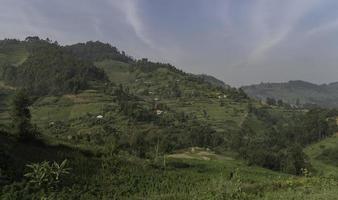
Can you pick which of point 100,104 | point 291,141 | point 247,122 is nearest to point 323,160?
point 291,141

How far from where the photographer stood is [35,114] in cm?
15312

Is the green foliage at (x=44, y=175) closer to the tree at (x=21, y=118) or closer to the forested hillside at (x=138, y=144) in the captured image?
the forested hillside at (x=138, y=144)

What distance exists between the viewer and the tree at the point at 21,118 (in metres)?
49.3

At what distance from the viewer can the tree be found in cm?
4931

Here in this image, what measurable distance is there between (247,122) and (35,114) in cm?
6951

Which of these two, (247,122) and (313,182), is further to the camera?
(247,122)

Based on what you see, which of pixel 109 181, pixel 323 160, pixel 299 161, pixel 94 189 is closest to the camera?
pixel 94 189

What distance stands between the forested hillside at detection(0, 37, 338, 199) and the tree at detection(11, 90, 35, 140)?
16 cm

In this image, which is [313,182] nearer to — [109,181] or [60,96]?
[109,181]

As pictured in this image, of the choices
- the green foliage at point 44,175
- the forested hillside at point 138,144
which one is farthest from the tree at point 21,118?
the green foliage at point 44,175

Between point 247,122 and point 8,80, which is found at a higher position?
point 8,80

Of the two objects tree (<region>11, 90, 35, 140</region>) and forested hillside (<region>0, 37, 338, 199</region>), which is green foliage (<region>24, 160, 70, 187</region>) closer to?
forested hillside (<region>0, 37, 338, 199</region>)

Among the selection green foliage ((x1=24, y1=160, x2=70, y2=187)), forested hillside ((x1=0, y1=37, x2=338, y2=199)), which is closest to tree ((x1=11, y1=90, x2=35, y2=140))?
forested hillside ((x1=0, y1=37, x2=338, y2=199))

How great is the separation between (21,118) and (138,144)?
39686 mm
